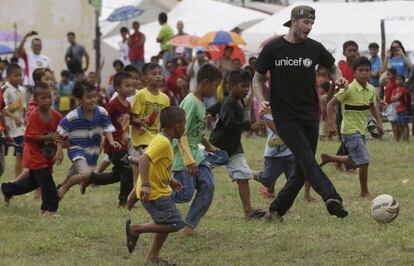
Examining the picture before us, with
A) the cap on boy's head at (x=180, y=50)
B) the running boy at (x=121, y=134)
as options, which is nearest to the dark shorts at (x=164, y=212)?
the running boy at (x=121, y=134)

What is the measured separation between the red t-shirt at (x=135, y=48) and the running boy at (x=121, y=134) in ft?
43.8

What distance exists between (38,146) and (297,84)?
3071mm

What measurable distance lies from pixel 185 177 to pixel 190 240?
544 millimetres

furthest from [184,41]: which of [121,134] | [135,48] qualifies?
[121,134]

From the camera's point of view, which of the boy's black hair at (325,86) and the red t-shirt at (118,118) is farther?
the boy's black hair at (325,86)

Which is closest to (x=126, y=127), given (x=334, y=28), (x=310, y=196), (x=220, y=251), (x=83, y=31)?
(x=310, y=196)

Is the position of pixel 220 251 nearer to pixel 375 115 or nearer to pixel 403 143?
pixel 375 115

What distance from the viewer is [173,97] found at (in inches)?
928

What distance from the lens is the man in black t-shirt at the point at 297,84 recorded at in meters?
9.09

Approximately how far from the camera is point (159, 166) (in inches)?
316

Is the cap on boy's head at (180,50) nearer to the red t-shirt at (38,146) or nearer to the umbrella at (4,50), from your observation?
the umbrella at (4,50)

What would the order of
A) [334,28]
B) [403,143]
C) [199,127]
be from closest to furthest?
[199,127], [403,143], [334,28]

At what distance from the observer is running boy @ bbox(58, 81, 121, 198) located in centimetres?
1099

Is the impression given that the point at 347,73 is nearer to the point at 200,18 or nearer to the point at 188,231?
the point at 188,231
